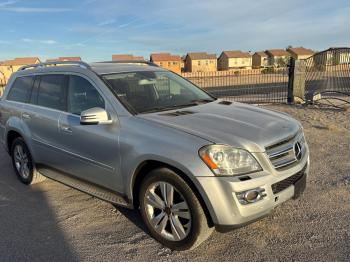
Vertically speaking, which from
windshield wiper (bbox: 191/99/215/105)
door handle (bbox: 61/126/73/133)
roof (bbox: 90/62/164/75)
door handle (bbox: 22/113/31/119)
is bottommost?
door handle (bbox: 61/126/73/133)

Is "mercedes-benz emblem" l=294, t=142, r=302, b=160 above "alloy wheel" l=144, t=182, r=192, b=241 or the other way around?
above

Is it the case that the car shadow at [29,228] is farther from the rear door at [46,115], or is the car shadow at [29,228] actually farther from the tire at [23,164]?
the rear door at [46,115]

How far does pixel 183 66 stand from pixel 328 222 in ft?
325

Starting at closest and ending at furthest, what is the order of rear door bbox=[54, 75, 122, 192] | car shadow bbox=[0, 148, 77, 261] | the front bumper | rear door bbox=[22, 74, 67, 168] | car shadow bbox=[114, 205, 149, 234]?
the front bumper < car shadow bbox=[0, 148, 77, 261] < rear door bbox=[54, 75, 122, 192] < car shadow bbox=[114, 205, 149, 234] < rear door bbox=[22, 74, 67, 168]

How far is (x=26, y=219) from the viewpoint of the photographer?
162 inches

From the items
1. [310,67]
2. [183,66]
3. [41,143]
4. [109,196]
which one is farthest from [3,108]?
[183,66]

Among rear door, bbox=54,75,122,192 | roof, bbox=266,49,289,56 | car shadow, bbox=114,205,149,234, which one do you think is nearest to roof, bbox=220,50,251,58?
roof, bbox=266,49,289,56

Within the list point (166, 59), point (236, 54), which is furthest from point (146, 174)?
point (236, 54)

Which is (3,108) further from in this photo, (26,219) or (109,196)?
(109,196)

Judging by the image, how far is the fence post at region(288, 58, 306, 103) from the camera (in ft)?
39.5

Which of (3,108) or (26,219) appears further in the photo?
(3,108)

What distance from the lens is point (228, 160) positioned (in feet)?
9.66

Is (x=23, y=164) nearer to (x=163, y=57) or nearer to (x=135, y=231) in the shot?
(x=135, y=231)

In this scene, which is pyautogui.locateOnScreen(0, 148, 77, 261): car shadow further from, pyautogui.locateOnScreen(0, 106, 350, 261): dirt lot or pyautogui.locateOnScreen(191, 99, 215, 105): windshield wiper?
pyautogui.locateOnScreen(191, 99, 215, 105): windshield wiper
